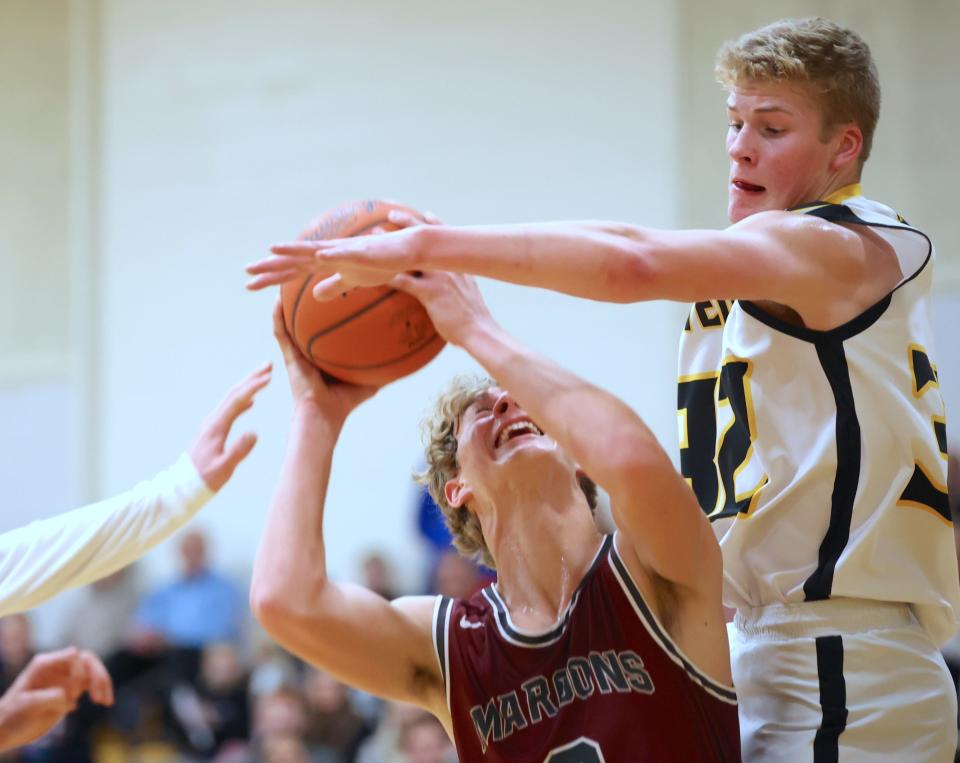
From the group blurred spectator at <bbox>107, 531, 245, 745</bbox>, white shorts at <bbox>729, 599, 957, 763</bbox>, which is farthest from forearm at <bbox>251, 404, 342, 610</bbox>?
blurred spectator at <bbox>107, 531, 245, 745</bbox>

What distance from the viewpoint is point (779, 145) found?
329cm

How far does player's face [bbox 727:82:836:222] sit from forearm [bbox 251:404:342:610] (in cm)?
131

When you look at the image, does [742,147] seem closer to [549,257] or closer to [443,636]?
[549,257]

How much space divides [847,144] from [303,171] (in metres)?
8.60

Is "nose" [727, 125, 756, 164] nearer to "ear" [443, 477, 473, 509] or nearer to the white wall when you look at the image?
"ear" [443, 477, 473, 509]

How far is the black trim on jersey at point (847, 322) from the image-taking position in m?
3.09

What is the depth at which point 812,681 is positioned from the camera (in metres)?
3.12

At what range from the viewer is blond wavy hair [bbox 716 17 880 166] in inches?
127

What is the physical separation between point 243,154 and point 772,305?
912 cm

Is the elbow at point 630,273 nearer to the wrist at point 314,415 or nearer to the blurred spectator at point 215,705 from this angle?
the wrist at point 314,415

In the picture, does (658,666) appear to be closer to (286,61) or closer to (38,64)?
(286,61)

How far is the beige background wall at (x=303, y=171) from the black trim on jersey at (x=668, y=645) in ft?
21.5

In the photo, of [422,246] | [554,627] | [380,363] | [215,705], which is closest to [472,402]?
[380,363]

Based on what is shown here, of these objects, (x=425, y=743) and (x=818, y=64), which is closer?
(x=818, y=64)
